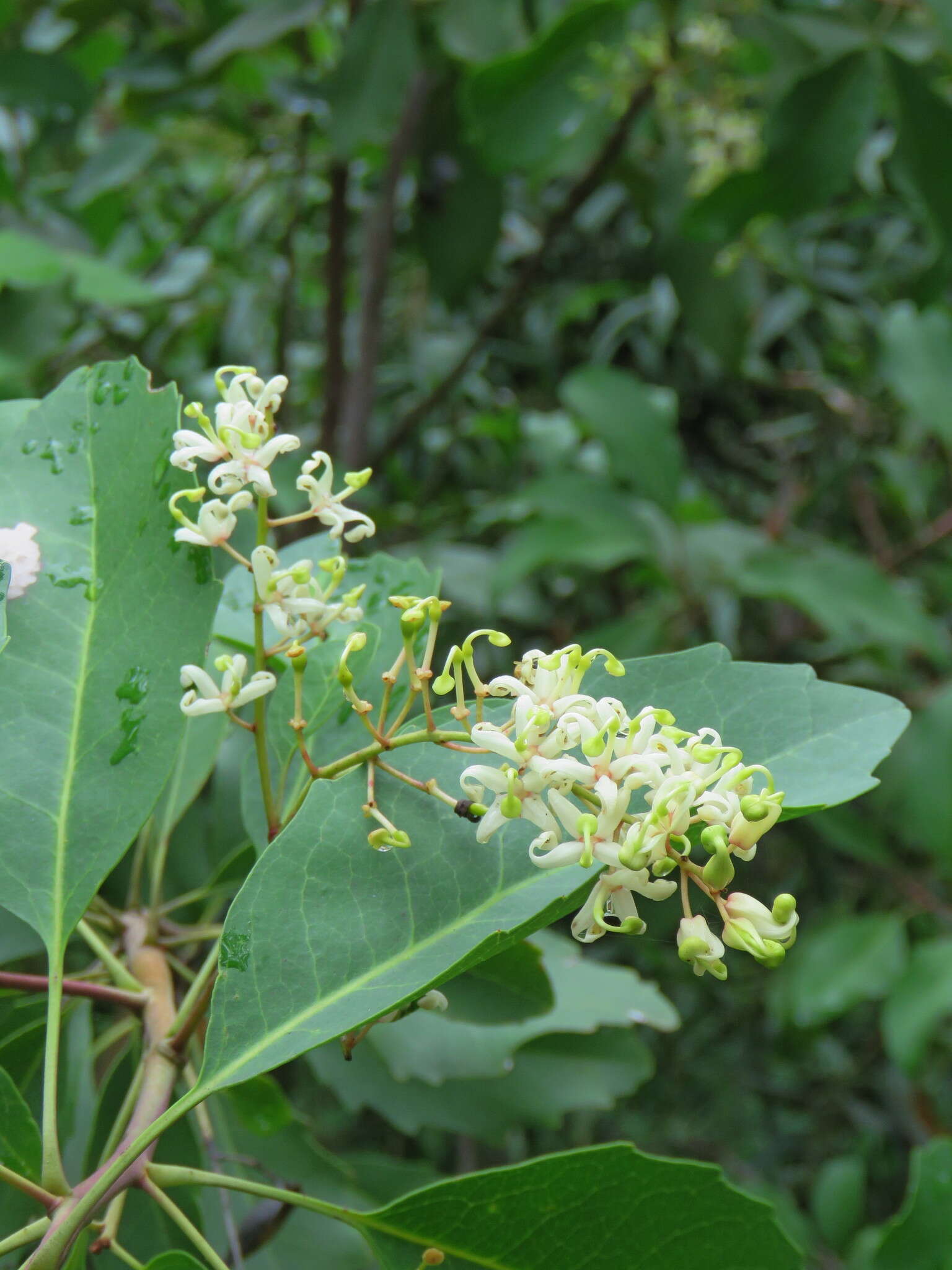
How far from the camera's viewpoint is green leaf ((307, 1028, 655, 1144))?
69cm

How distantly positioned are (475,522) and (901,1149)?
4.27 ft

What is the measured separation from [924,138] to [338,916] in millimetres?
985

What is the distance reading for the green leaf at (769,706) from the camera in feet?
1.39

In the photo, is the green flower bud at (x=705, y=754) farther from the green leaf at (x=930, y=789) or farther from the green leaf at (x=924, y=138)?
the green leaf at (x=930, y=789)

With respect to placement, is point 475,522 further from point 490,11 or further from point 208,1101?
point 208,1101

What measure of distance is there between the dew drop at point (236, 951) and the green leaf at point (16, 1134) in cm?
9

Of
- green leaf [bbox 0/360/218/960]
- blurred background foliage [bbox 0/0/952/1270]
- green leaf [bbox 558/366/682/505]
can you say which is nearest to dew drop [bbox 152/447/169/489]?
green leaf [bbox 0/360/218/960]

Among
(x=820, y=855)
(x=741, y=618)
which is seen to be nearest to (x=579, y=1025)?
→ (x=820, y=855)

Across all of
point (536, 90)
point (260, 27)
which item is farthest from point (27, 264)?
point (536, 90)

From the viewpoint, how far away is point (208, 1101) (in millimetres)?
614

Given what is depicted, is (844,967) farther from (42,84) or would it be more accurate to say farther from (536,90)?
(42,84)

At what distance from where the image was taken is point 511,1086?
723 mm

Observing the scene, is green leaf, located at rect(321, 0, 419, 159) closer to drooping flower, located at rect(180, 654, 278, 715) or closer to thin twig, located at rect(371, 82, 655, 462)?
thin twig, located at rect(371, 82, 655, 462)

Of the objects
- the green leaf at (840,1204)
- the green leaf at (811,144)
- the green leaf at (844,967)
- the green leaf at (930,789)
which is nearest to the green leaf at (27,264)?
the green leaf at (811,144)
